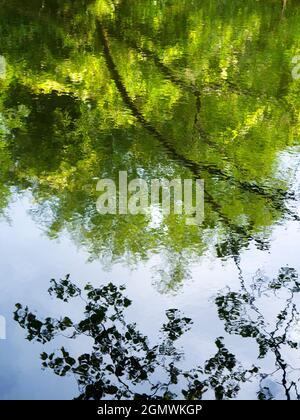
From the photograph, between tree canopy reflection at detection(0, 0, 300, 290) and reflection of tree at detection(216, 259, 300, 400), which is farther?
tree canopy reflection at detection(0, 0, 300, 290)

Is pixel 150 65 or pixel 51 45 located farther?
pixel 51 45

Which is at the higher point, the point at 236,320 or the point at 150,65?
the point at 150,65

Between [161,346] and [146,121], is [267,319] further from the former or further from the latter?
[146,121]

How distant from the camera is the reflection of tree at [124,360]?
12.0ft

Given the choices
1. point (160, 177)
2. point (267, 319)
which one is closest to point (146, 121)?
point (160, 177)

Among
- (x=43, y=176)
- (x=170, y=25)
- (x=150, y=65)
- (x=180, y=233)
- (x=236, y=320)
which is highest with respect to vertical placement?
(x=170, y=25)

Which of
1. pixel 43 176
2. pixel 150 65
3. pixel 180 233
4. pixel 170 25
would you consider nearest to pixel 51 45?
pixel 150 65

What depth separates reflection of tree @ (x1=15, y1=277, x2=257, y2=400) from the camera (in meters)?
3.67

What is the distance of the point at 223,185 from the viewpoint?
6133mm

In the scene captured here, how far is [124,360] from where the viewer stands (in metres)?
3.90

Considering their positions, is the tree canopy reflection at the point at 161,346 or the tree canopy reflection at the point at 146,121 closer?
the tree canopy reflection at the point at 161,346

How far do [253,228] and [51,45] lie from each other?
7.05 metres

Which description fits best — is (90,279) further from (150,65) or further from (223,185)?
(150,65)

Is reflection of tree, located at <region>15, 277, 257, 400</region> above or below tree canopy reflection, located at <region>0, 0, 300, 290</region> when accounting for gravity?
below
